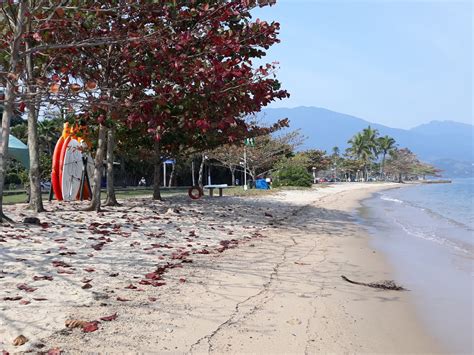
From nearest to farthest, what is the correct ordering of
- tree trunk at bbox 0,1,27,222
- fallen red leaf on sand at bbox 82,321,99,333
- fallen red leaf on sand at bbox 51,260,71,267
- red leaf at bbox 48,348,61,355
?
1. red leaf at bbox 48,348,61,355
2. fallen red leaf on sand at bbox 82,321,99,333
3. tree trunk at bbox 0,1,27,222
4. fallen red leaf on sand at bbox 51,260,71,267

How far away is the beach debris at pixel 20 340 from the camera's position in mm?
3492

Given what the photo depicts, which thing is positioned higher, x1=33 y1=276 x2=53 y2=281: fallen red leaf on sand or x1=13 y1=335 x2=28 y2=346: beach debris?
x1=33 y1=276 x2=53 y2=281: fallen red leaf on sand

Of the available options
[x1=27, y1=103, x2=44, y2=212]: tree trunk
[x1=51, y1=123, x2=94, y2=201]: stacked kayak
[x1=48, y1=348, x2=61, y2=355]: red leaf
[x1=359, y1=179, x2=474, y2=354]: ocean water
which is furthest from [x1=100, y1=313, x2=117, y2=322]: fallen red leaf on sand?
[x1=51, y1=123, x2=94, y2=201]: stacked kayak

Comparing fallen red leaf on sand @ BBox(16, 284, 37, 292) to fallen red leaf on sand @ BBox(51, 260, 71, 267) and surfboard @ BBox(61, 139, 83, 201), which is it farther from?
surfboard @ BBox(61, 139, 83, 201)

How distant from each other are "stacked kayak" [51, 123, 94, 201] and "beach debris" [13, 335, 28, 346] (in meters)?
10.9

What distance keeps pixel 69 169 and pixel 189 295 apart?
1126 centimetres

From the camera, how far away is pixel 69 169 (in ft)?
49.7

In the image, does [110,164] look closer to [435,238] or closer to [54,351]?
[435,238]

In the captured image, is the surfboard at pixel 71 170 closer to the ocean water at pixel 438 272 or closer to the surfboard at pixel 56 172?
the surfboard at pixel 56 172

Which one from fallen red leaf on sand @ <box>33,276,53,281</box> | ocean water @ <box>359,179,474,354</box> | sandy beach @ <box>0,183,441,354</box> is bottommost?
ocean water @ <box>359,179,474,354</box>

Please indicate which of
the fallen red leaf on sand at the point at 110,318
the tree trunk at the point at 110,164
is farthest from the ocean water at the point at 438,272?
the tree trunk at the point at 110,164

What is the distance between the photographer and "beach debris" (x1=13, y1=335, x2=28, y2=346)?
3492mm

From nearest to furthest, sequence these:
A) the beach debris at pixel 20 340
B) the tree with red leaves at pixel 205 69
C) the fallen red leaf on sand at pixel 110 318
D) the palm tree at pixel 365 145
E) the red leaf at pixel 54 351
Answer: the red leaf at pixel 54 351, the beach debris at pixel 20 340, the fallen red leaf on sand at pixel 110 318, the tree with red leaves at pixel 205 69, the palm tree at pixel 365 145

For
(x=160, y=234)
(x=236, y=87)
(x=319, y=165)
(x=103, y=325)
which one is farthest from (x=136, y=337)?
(x=319, y=165)
